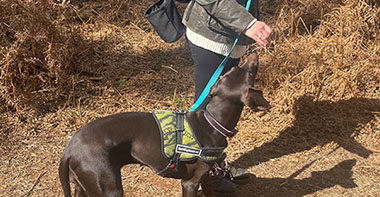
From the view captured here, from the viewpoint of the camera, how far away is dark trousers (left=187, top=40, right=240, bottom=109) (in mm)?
3133

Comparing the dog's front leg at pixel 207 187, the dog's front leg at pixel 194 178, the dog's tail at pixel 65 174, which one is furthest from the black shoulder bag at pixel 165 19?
the dog's tail at pixel 65 174

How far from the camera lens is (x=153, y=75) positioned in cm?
529

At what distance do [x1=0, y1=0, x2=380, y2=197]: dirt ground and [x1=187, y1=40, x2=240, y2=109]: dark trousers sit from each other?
103 cm

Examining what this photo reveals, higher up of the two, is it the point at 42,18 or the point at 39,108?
the point at 42,18

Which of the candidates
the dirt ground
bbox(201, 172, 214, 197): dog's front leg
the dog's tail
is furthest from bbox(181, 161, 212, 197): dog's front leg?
the dog's tail

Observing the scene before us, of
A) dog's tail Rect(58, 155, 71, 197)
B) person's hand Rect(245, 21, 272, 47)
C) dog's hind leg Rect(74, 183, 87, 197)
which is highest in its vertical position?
person's hand Rect(245, 21, 272, 47)

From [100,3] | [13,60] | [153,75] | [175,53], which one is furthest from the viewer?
[100,3]

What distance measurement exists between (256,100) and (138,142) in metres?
0.83

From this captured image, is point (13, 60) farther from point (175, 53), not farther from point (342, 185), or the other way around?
point (342, 185)

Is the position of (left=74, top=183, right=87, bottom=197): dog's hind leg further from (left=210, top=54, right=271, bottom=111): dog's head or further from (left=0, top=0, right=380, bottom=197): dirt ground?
(left=210, top=54, right=271, bottom=111): dog's head

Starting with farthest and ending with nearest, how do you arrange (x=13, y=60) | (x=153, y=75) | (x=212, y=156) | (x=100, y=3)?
(x=100, y=3), (x=153, y=75), (x=13, y=60), (x=212, y=156)

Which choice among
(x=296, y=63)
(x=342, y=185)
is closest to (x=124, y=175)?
(x=342, y=185)

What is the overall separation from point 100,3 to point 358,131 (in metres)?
4.14

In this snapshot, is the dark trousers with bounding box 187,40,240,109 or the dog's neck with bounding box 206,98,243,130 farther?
the dark trousers with bounding box 187,40,240,109
